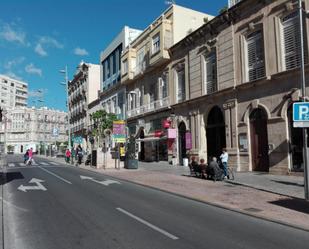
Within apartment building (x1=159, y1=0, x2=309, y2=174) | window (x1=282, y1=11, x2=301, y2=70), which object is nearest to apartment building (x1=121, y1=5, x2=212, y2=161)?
apartment building (x1=159, y1=0, x2=309, y2=174)

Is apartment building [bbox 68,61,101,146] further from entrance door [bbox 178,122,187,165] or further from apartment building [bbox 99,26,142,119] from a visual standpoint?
entrance door [bbox 178,122,187,165]

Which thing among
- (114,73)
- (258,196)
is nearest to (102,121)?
(114,73)

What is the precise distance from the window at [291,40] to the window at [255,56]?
1.66m

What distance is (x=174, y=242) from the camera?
654 centimetres

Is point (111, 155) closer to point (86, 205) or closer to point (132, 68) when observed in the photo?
point (132, 68)

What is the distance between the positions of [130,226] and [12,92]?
138 m

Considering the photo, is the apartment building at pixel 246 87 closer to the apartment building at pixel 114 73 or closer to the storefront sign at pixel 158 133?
the storefront sign at pixel 158 133

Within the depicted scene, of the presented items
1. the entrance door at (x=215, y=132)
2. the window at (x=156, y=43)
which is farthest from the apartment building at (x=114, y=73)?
the entrance door at (x=215, y=132)

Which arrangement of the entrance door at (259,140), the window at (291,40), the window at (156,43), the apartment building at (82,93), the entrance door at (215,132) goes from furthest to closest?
the apartment building at (82,93) → the window at (156,43) → the entrance door at (215,132) → the entrance door at (259,140) → the window at (291,40)

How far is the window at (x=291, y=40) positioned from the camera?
59.8ft

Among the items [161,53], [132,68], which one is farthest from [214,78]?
[132,68]

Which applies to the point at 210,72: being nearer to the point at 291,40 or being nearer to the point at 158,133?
the point at 291,40

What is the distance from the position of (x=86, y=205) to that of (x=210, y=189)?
6003mm

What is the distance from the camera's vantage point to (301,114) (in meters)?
11.0
